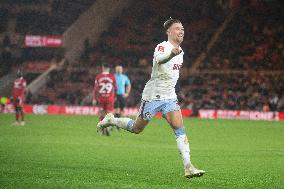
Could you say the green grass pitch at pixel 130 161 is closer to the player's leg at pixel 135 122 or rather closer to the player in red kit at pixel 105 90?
the player's leg at pixel 135 122

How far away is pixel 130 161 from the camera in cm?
1254

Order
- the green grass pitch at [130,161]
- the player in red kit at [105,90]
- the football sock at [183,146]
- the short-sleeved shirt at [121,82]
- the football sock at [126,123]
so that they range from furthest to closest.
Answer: the short-sleeved shirt at [121,82]
the player in red kit at [105,90]
the football sock at [126,123]
the football sock at [183,146]
the green grass pitch at [130,161]

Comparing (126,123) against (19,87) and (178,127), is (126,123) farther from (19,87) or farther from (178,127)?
(19,87)

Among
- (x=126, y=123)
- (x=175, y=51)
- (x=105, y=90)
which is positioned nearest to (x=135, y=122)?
(x=126, y=123)

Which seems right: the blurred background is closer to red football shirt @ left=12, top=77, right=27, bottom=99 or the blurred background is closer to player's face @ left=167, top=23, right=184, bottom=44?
red football shirt @ left=12, top=77, right=27, bottom=99

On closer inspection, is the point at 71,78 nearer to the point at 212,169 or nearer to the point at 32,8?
the point at 32,8

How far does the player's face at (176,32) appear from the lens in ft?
33.6

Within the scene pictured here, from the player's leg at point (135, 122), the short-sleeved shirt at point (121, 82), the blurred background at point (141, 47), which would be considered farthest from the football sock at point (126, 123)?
the blurred background at point (141, 47)

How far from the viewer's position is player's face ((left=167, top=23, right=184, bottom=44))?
10.2 m

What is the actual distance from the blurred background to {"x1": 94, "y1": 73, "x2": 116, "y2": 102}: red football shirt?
16.0 meters

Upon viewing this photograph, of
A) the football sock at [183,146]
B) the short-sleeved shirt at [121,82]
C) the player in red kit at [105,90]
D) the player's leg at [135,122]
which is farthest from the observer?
the short-sleeved shirt at [121,82]

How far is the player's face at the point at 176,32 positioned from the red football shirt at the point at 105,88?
447 inches

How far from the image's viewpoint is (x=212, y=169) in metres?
11.5

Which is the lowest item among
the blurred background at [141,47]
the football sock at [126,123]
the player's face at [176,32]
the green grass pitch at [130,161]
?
the green grass pitch at [130,161]
